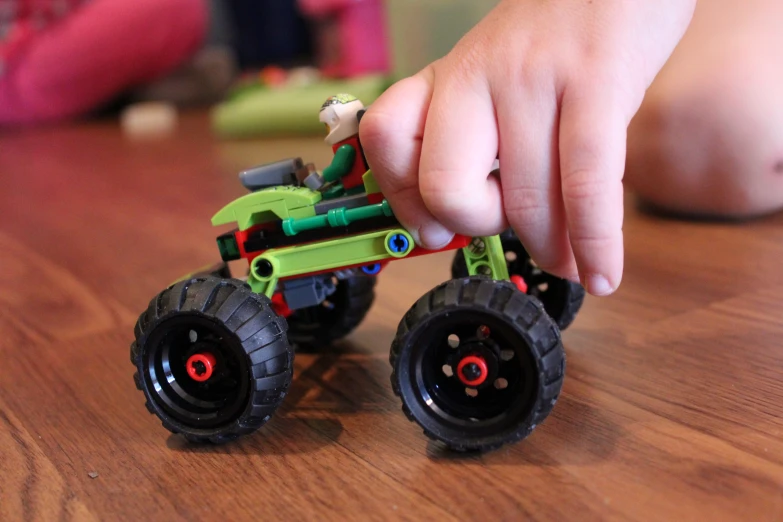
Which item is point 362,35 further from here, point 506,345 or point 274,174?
point 506,345

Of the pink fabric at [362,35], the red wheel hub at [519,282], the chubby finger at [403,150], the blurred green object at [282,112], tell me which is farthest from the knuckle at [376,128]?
the pink fabric at [362,35]

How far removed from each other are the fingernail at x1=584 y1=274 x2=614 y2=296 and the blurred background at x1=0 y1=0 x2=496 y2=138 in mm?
1846

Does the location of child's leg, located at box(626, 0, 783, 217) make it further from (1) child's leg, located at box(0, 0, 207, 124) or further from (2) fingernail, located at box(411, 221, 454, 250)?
(1) child's leg, located at box(0, 0, 207, 124)

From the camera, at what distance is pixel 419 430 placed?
624mm

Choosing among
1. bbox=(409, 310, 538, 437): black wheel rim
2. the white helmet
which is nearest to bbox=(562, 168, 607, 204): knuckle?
bbox=(409, 310, 538, 437): black wheel rim

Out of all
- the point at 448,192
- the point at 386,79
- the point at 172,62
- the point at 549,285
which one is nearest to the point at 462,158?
the point at 448,192

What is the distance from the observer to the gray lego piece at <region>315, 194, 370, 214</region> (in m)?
0.66

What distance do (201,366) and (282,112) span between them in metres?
1.95

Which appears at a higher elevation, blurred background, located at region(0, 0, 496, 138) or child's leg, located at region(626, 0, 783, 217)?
child's leg, located at region(626, 0, 783, 217)

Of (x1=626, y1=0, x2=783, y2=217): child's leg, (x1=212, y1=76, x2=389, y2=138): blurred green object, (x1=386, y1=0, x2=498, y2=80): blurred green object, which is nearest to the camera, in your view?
(x1=626, y1=0, x2=783, y2=217): child's leg

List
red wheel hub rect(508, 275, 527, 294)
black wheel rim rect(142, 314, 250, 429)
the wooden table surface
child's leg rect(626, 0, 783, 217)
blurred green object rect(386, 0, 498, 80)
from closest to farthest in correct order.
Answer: the wooden table surface, black wheel rim rect(142, 314, 250, 429), red wheel hub rect(508, 275, 527, 294), child's leg rect(626, 0, 783, 217), blurred green object rect(386, 0, 498, 80)

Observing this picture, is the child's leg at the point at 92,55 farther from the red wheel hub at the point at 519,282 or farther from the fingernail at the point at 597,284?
the fingernail at the point at 597,284

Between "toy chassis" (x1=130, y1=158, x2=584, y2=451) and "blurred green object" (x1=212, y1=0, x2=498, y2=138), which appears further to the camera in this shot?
"blurred green object" (x1=212, y1=0, x2=498, y2=138)

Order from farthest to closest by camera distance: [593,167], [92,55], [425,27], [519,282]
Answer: [92,55] < [425,27] < [519,282] < [593,167]
